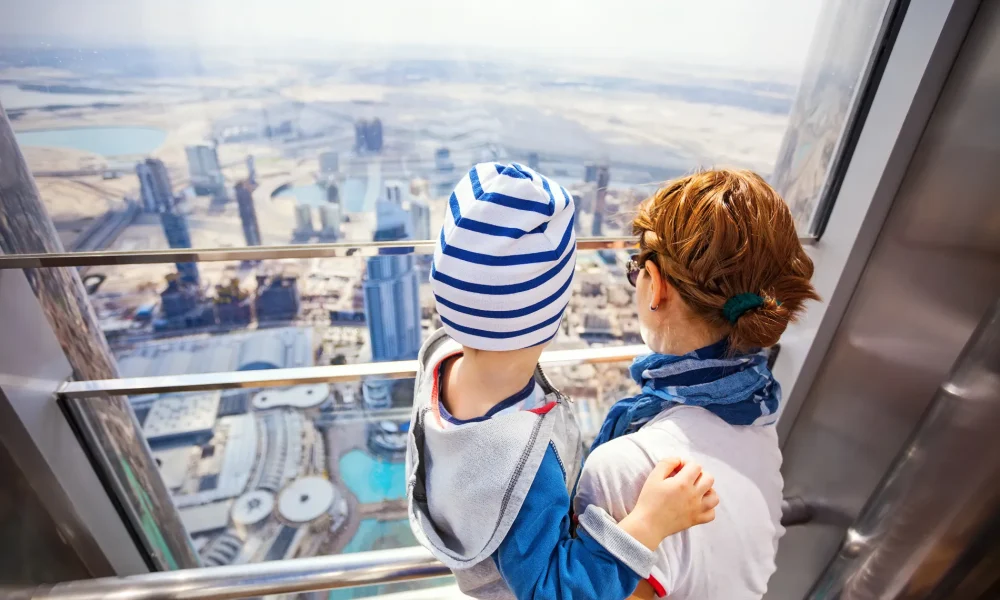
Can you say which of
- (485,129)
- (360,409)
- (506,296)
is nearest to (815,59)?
(485,129)

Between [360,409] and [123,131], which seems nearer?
[123,131]

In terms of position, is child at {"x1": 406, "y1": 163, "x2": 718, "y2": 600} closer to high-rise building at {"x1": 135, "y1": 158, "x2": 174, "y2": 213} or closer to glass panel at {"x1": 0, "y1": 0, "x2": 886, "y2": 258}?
glass panel at {"x1": 0, "y1": 0, "x2": 886, "y2": 258}

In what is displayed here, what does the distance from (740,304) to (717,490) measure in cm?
23

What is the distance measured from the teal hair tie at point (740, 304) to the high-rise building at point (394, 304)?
0.66 meters

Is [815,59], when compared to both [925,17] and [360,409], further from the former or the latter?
[360,409]

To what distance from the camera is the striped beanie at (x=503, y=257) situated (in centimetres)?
47

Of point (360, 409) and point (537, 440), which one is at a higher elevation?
point (537, 440)

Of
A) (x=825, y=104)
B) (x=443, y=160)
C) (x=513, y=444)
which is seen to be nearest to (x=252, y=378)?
(x=443, y=160)

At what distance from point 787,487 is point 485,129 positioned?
47.9 inches

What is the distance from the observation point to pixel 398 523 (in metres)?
1.41

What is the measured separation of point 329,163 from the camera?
97 cm

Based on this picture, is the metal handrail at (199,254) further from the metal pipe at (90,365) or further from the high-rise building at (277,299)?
the high-rise building at (277,299)

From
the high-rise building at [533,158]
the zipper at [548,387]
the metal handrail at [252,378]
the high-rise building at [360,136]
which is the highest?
the high-rise building at [360,136]

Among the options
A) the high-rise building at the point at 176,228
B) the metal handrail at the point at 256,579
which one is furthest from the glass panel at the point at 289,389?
the metal handrail at the point at 256,579
